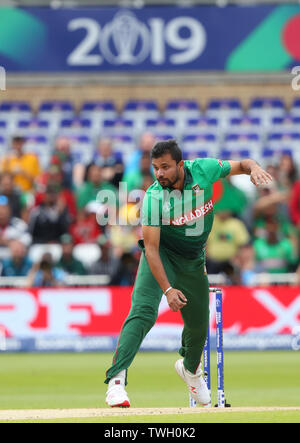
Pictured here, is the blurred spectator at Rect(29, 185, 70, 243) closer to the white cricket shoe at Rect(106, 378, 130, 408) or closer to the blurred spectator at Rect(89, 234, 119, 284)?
the blurred spectator at Rect(89, 234, 119, 284)

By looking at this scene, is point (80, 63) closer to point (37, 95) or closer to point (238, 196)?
point (37, 95)

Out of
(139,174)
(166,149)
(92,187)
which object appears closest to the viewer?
(166,149)

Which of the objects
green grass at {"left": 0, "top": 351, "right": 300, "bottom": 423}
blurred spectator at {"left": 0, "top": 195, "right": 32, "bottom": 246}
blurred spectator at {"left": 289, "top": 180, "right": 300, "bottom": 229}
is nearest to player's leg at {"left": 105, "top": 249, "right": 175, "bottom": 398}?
green grass at {"left": 0, "top": 351, "right": 300, "bottom": 423}

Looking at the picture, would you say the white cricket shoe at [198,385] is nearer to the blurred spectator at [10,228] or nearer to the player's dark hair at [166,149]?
the player's dark hair at [166,149]

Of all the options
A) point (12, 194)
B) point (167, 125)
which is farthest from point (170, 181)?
point (167, 125)

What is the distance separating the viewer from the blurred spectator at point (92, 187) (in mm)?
17278

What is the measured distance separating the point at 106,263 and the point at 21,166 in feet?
12.0

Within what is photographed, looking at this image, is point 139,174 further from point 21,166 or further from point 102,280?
point 21,166

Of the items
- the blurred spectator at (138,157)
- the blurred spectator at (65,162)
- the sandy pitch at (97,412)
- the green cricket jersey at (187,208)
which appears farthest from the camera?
the blurred spectator at (65,162)

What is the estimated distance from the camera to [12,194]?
1722 centimetres

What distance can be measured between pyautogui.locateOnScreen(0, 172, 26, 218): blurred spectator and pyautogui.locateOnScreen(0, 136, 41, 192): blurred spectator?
1016mm

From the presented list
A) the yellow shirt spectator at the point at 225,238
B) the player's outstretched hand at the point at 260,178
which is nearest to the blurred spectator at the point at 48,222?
the yellow shirt spectator at the point at 225,238

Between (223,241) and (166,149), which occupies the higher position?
(223,241)

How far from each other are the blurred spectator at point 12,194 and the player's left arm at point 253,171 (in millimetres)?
9554
